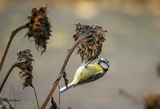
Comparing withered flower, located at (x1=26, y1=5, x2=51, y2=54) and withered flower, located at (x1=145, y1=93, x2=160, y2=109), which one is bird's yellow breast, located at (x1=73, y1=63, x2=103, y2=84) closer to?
withered flower, located at (x1=26, y1=5, x2=51, y2=54)

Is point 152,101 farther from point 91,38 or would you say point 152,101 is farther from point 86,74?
point 86,74

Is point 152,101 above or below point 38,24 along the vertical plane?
below

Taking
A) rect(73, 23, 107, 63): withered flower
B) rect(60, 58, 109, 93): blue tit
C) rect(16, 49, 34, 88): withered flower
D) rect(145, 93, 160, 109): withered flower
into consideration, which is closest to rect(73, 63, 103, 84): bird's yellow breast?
rect(60, 58, 109, 93): blue tit

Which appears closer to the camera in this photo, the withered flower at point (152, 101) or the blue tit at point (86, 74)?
the withered flower at point (152, 101)

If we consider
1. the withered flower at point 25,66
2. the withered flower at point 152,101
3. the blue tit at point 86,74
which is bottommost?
the withered flower at point 152,101

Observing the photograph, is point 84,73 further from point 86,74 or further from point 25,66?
point 25,66

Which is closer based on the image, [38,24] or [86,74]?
[38,24]

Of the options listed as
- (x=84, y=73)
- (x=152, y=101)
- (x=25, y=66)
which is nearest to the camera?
(x=152, y=101)

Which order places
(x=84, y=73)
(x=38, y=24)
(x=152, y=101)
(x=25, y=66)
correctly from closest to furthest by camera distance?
1. (x=152, y=101)
2. (x=38, y=24)
3. (x=25, y=66)
4. (x=84, y=73)

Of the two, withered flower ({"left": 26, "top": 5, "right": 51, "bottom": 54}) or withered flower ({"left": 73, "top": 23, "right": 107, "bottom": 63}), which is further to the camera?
withered flower ({"left": 73, "top": 23, "right": 107, "bottom": 63})

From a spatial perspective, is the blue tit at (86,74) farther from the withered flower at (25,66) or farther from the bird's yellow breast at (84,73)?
the withered flower at (25,66)

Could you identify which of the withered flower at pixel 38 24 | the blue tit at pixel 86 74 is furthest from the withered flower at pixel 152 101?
the blue tit at pixel 86 74

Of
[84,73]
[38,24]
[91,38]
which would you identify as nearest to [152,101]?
[38,24]

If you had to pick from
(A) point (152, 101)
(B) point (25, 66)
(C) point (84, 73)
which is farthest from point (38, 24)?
(C) point (84, 73)
